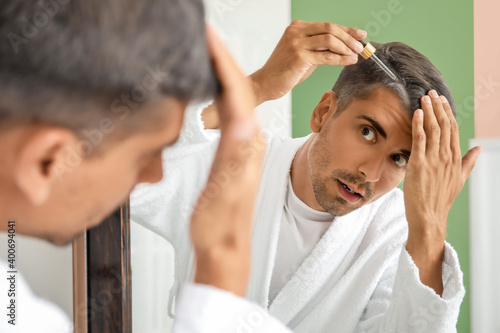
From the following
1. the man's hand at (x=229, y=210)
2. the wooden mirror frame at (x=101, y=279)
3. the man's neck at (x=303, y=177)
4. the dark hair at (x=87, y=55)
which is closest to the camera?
the dark hair at (x=87, y=55)

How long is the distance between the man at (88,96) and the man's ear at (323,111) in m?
0.42

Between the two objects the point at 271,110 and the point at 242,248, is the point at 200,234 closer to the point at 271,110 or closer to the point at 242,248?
the point at 242,248

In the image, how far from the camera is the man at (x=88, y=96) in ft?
0.83

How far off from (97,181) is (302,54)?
0.45 m

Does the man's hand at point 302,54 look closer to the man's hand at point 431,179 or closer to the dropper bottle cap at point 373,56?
the dropper bottle cap at point 373,56

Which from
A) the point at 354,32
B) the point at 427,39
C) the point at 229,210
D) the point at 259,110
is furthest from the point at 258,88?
the point at 229,210

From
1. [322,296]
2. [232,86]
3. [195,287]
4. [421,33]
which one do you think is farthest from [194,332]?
[421,33]

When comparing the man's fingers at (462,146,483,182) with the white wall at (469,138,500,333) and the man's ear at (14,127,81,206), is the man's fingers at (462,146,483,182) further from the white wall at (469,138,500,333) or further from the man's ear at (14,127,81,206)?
the man's ear at (14,127,81,206)

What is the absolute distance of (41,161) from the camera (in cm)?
27

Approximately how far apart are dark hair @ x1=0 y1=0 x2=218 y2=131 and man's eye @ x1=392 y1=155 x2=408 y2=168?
0.51m

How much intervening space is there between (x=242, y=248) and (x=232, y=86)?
120 millimetres

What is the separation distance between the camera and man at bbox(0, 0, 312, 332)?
0.25 m

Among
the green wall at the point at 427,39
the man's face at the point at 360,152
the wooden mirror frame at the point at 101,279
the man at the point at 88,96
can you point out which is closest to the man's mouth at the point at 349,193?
the man's face at the point at 360,152

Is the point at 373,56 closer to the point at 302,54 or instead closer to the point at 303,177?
the point at 302,54
